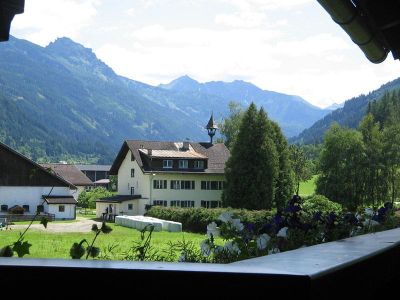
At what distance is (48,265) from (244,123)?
46139mm

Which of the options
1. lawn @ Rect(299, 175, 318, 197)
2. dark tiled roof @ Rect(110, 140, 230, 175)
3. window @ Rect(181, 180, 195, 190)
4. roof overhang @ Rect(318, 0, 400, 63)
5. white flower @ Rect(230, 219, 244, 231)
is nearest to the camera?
white flower @ Rect(230, 219, 244, 231)

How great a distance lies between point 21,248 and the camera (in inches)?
64.1

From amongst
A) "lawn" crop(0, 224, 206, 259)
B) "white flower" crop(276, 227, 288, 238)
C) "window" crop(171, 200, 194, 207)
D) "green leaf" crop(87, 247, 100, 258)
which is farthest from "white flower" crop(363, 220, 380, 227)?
"window" crop(171, 200, 194, 207)

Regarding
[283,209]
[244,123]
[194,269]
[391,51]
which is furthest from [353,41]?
[244,123]

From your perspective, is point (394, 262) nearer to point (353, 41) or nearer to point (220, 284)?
point (220, 284)

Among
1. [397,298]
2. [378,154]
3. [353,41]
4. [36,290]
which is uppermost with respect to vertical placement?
[378,154]

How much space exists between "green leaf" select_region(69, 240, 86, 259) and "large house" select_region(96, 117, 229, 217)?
48454mm

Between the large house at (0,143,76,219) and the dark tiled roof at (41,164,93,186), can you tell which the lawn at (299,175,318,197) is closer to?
the dark tiled roof at (41,164,93,186)

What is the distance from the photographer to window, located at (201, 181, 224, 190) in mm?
52188

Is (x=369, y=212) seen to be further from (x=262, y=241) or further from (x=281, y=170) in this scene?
(x=281, y=170)

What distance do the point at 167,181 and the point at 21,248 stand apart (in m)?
49.7

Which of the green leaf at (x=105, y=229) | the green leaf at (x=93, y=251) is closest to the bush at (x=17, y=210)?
the green leaf at (x=105, y=229)

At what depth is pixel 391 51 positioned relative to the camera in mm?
5102

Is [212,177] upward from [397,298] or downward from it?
upward
